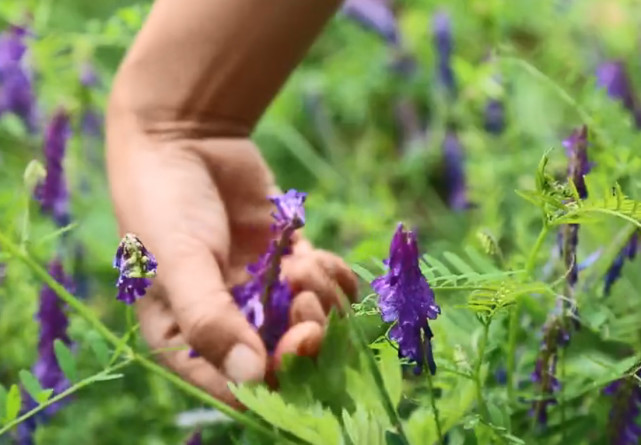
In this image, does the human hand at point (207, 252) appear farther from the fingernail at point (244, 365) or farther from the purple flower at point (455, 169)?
the purple flower at point (455, 169)

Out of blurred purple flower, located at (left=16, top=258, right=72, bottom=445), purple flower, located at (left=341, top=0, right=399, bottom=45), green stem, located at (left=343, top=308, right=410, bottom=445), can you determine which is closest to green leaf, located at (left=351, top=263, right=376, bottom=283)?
green stem, located at (left=343, top=308, right=410, bottom=445)

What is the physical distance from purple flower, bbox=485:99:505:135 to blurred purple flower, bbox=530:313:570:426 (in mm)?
485

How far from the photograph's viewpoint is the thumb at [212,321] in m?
0.56

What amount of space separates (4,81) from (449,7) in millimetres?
638

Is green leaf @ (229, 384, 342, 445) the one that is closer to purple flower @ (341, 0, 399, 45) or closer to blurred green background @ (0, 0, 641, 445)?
blurred green background @ (0, 0, 641, 445)

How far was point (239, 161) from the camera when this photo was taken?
684mm

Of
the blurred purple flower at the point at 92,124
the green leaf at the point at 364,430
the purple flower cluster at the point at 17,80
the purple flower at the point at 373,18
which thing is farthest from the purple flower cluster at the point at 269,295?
the purple flower at the point at 373,18

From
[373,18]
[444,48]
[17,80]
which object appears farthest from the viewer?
[373,18]

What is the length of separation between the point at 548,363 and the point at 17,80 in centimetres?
61

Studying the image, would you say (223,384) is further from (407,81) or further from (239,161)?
(407,81)

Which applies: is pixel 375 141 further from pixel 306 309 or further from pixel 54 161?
pixel 306 309

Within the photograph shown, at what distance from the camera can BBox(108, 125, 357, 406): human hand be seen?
572 mm

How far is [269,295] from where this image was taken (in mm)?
598

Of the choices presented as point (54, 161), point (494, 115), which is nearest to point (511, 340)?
point (54, 161)
